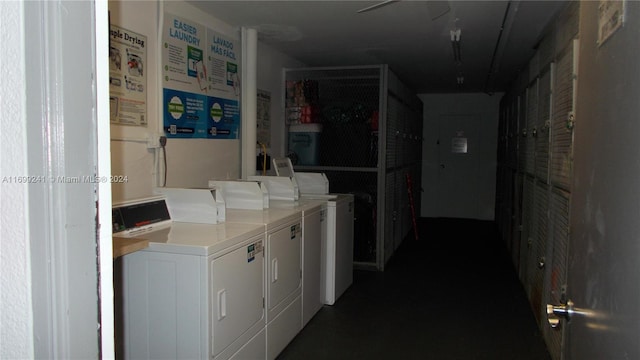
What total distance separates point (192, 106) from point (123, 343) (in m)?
1.69

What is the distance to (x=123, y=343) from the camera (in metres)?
2.29

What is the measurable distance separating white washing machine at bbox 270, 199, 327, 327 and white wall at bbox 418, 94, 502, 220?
5.25 m

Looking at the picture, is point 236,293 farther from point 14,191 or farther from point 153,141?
point 14,191

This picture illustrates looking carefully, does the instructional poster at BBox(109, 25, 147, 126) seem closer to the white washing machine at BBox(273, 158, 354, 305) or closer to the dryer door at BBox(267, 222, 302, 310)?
the dryer door at BBox(267, 222, 302, 310)

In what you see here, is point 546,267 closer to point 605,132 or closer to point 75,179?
point 605,132

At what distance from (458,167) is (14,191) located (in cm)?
849

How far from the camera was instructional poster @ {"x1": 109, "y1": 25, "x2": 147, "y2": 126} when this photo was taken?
2641 millimetres

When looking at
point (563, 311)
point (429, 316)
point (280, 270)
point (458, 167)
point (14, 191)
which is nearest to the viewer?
point (14, 191)

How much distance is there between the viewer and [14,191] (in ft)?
1.90

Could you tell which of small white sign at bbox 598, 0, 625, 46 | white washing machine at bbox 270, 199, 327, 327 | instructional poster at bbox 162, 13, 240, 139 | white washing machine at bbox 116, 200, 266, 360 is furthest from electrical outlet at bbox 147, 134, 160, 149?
small white sign at bbox 598, 0, 625, 46

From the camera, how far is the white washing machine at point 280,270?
110 inches

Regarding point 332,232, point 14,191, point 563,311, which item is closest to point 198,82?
point 332,232

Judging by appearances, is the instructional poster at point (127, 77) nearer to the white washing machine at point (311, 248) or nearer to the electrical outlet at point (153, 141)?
the electrical outlet at point (153, 141)

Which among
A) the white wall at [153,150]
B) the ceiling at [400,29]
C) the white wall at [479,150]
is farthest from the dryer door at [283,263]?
the white wall at [479,150]
